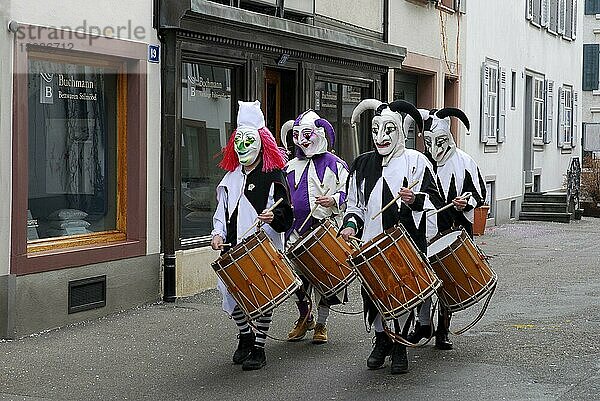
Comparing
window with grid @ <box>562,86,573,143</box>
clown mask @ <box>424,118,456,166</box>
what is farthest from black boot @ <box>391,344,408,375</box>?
window with grid @ <box>562,86,573,143</box>

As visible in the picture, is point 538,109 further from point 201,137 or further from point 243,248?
point 243,248

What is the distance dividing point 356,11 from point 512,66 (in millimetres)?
9932

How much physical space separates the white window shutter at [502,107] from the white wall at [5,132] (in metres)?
16.8

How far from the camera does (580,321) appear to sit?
11.5 m

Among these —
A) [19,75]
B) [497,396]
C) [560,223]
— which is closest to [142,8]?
[19,75]

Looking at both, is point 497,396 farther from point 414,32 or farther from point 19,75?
point 414,32

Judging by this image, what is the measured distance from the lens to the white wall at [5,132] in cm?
991

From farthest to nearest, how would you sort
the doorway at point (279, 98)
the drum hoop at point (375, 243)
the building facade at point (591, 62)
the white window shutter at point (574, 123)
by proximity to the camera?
the building facade at point (591, 62)
the white window shutter at point (574, 123)
the doorway at point (279, 98)
the drum hoop at point (375, 243)

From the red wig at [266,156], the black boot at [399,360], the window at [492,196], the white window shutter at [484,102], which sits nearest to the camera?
the black boot at [399,360]

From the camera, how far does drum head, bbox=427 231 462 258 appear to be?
9580mm

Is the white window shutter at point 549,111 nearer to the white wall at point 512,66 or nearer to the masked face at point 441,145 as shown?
the white wall at point 512,66

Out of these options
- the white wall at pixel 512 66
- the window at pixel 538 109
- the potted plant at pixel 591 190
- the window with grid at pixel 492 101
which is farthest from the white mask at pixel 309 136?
the potted plant at pixel 591 190

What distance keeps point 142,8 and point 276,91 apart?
146 inches

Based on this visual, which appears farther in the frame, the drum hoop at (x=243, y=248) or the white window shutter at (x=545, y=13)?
the white window shutter at (x=545, y=13)
